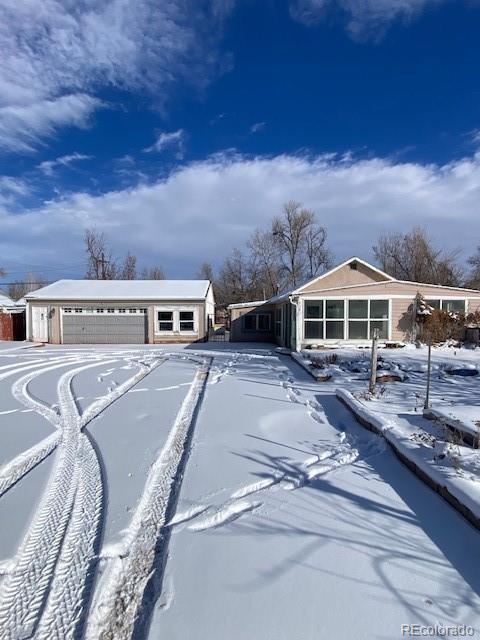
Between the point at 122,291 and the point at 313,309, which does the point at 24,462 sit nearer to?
the point at 313,309

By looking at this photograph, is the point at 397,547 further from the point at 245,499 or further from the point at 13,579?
the point at 13,579

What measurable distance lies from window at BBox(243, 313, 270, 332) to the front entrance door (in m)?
10.8

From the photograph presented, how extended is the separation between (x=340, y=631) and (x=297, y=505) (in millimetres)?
1164

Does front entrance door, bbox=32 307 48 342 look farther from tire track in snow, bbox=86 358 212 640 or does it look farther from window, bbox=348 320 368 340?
tire track in snow, bbox=86 358 212 640

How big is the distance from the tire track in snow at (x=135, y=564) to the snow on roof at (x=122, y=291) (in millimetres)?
16479

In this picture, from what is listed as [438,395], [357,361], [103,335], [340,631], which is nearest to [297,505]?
[340,631]

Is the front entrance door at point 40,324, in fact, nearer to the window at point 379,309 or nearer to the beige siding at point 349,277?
the beige siding at point 349,277

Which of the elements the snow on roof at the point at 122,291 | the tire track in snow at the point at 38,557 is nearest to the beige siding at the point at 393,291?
the snow on roof at the point at 122,291

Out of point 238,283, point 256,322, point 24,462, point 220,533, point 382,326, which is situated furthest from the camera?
point 238,283

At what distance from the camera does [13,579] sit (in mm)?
2195

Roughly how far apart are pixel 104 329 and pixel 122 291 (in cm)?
243

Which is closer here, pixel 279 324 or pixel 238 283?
pixel 279 324

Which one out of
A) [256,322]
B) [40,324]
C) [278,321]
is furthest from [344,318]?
[40,324]

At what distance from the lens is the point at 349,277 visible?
56.2ft
